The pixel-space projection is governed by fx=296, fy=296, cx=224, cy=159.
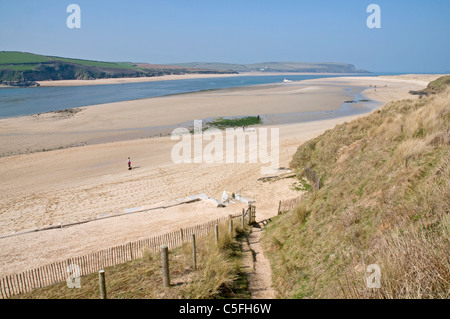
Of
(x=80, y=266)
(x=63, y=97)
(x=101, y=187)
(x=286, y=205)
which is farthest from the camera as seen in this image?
(x=63, y=97)

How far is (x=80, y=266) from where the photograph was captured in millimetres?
8930

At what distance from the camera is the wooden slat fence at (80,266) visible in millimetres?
7975

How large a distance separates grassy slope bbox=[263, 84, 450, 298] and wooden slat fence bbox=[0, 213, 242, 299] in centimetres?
381

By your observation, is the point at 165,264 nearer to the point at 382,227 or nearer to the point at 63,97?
the point at 382,227

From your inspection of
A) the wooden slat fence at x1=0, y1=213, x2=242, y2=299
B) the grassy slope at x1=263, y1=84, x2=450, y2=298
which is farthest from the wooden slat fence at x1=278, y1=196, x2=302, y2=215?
the wooden slat fence at x1=0, y1=213, x2=242, y2=299

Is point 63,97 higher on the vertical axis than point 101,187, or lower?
higher

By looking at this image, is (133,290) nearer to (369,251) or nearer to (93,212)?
(369,251)

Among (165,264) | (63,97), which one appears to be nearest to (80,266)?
(165,264)

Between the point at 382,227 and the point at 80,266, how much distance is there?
833 centimetres

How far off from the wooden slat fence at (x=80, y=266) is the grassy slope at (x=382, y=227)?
3.81 m

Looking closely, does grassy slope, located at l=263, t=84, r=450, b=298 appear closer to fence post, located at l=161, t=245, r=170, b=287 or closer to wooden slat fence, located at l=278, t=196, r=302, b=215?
wooden slat fence, located at l=278, t=196, r=302, b=215

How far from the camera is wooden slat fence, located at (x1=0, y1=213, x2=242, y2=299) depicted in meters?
7.98

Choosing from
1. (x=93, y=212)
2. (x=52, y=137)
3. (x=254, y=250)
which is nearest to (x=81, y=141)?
(x=52, y=137)

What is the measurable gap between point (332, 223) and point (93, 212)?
12.0 metres
